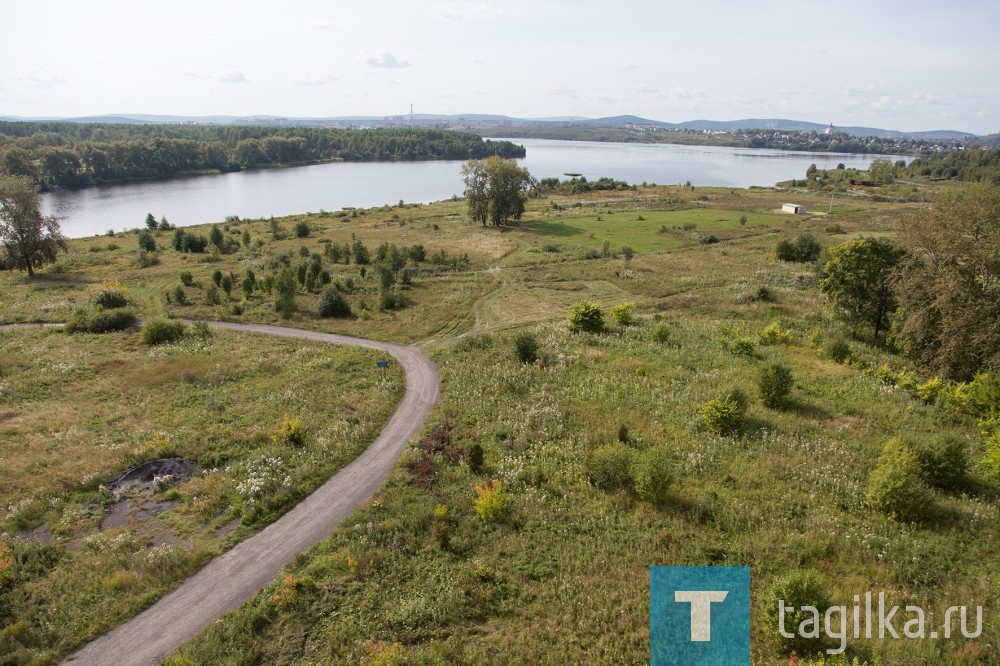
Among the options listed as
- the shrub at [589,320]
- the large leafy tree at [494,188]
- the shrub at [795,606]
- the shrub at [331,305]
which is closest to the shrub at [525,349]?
the shrub at [589,320]

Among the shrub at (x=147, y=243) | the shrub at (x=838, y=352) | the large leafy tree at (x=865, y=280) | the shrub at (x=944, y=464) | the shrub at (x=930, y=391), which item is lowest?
the shrub at (x=944, y=464)

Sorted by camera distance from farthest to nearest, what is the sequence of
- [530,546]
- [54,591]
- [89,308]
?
[89,308], [530,546], [54,591]

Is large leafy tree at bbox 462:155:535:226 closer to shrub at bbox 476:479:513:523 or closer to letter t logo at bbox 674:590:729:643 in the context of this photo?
shrub at bbox 476:479:513:523

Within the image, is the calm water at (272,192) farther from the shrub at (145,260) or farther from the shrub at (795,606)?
the shrub at (795,606)

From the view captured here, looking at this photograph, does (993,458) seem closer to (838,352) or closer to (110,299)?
(838,352)

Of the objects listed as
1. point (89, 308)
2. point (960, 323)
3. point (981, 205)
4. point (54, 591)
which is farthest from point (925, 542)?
point (89, 308)

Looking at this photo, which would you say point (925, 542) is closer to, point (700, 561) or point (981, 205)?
point (700, 561)

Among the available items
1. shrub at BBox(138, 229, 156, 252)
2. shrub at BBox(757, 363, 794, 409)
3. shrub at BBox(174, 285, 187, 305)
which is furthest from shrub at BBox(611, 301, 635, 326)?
shrub at BBox(138, 229, 156, 252)
